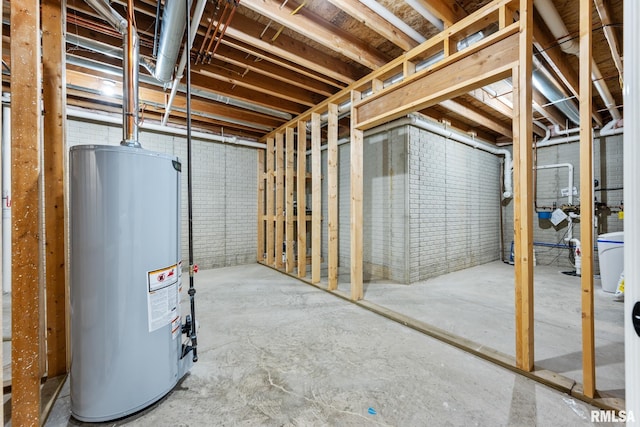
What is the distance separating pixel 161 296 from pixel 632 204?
205 centimetres

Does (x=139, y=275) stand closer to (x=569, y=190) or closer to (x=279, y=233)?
(x=279, y=233)

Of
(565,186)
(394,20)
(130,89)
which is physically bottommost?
(565,186)

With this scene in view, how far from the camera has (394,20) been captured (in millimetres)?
2486

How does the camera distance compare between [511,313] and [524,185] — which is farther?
[511,313]

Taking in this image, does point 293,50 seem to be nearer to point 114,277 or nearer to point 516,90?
point 516,90

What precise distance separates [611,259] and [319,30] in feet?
15.2

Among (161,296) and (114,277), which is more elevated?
(114,277)

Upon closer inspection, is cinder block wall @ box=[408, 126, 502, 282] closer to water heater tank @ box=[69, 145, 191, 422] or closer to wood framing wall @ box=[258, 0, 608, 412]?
wood framing wall @ box=[258, 0, 608, 412]

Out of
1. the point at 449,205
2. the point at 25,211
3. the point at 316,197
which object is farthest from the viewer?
the point at 449,205

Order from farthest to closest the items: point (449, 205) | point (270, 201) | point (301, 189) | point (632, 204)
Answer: point (270, 201) < point (449, 205) < point (301, 189) < point (632, 204)

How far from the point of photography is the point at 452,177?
203 inches

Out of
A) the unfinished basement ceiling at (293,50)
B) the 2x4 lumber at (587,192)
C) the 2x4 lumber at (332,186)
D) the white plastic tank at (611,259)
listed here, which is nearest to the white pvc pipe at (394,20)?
the unfinished basement ceiling at (293,50)

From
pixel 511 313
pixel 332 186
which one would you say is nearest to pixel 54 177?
pixel 332 186

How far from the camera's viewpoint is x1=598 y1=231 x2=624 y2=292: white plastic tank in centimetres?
365
